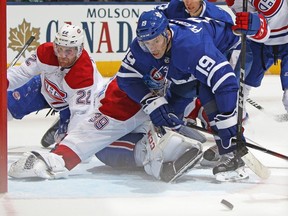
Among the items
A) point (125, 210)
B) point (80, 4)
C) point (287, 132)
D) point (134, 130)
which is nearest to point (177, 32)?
point (134, 130)

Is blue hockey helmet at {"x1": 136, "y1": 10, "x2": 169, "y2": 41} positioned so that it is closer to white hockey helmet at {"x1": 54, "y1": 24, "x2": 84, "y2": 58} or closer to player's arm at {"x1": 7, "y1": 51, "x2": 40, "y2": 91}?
white hockey helmet at {"x1": 54, "y1": 24, "x2": 84, "y2": 58}

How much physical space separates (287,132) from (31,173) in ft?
6.25

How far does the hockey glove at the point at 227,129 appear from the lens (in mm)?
3949

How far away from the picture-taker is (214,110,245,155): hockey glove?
395 centimetres

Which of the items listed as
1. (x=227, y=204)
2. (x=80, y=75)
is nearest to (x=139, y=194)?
(x=227, y=204)

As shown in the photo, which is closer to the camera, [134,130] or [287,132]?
[134,130]

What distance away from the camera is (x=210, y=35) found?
13.4 ft

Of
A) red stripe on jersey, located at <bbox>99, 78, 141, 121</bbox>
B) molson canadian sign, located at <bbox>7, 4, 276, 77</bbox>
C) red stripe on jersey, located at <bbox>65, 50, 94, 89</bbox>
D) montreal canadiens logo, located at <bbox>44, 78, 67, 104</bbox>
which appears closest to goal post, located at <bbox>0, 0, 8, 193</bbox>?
red stripe on jersey, located at <bbox>99, 78, 141, 121</bbox>

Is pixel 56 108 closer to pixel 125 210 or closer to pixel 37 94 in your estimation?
pixel 37 94

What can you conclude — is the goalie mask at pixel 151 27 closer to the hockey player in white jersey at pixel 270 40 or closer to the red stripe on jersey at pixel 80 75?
the red stripe on jersey at pixel 80 75

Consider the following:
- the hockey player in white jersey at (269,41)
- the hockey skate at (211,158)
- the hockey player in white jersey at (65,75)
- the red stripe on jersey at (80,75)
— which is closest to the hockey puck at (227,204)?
the hockey skate at (211,158)

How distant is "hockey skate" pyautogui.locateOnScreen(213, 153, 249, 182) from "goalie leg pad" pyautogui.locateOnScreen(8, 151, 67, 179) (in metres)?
0.67

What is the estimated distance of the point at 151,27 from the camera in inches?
152

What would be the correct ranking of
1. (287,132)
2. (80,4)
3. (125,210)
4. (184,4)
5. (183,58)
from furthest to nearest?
(80,4)
(287,132)
(184,4)
(183,58)
(125,210)
